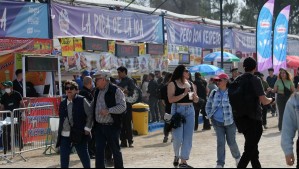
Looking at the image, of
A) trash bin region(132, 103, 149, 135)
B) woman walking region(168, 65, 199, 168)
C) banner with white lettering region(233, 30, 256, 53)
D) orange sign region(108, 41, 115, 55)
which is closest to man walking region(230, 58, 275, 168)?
woman walking region(168, 65, 199, 168)

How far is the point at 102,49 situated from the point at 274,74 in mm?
6672

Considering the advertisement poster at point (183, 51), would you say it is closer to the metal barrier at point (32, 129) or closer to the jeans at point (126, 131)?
the jeans at point (126, 131)

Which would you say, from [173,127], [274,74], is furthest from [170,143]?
[274,74]

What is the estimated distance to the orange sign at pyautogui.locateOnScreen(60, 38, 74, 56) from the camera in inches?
690

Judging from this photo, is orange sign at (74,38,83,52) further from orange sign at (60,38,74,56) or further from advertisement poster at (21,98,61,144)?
advertisement poster at (21,98,61,144)

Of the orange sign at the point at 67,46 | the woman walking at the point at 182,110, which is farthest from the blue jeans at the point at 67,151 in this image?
the orange sign at the point at 67,46

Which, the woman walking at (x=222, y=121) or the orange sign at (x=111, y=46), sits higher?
the orange sign at (x=111, y=46)

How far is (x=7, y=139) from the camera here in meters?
13.2

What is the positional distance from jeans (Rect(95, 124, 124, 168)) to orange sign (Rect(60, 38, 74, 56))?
8558 mm

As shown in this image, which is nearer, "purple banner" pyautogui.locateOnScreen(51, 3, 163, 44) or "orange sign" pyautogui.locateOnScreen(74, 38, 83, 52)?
"purple banner" pyautogui.locateOnScreen(51, 3, 163, 44)

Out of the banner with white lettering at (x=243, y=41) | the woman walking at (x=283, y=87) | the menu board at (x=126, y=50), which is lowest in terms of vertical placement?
the woman walking at (x=283, y=87)

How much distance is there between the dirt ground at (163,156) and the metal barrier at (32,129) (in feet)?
0.76

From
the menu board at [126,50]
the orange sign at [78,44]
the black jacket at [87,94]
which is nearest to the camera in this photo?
the black jacket at [87,94]

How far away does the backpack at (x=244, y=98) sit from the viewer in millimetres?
8562
